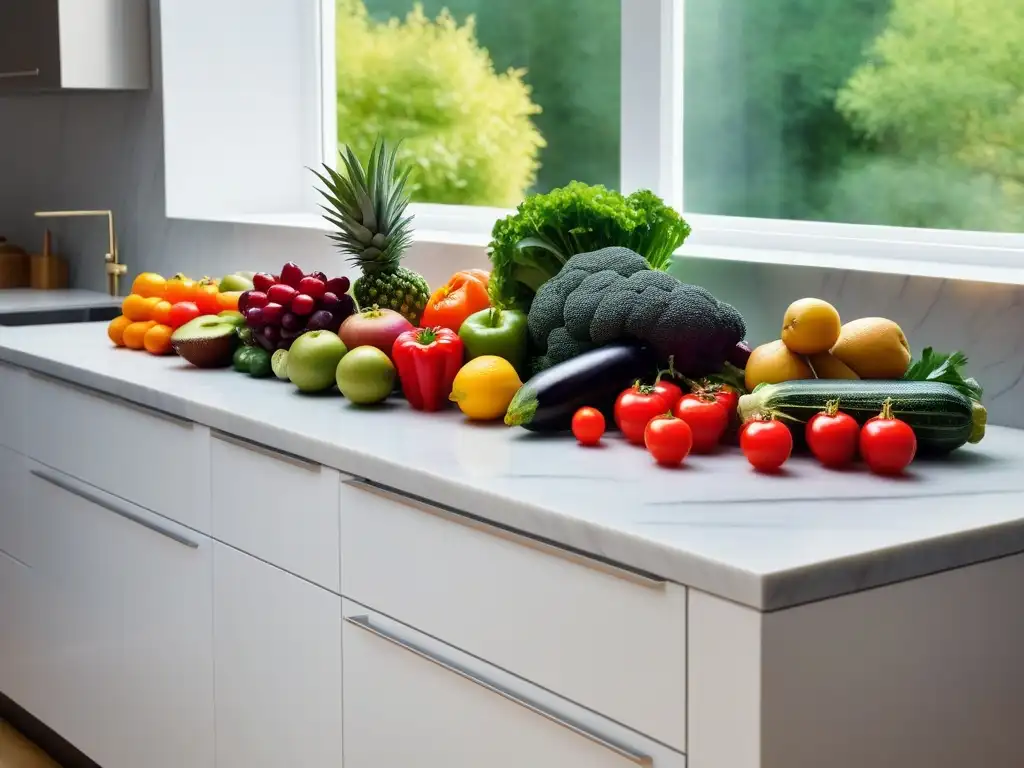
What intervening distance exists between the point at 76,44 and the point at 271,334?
153cm

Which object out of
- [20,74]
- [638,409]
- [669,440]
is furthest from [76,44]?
[669,440]

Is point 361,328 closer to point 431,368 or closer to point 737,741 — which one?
point 431,368

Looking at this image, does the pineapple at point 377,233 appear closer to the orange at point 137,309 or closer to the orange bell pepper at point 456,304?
the orange bell pepper at point 456,304

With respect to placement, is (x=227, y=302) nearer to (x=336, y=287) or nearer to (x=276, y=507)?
(x=336, y=287)

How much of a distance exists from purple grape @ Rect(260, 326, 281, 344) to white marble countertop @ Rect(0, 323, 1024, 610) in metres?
0.23

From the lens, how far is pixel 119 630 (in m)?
2.57

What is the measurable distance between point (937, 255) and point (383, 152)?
3.24ft

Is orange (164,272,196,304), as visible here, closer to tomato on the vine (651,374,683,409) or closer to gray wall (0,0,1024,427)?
gray wall (0,0,1024,427)

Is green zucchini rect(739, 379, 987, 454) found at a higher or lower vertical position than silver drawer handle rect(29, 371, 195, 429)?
higher

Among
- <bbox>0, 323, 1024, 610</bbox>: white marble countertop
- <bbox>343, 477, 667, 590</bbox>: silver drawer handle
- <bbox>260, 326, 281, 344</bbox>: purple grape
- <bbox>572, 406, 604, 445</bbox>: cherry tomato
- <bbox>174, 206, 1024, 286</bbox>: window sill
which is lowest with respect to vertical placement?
<bbox>343, 477, 667, 590</bbox>: silver drawer handle

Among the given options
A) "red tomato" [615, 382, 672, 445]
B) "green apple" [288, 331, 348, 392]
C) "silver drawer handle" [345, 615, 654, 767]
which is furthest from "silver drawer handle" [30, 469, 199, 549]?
"red tomato" [615, 382, 672, 445]

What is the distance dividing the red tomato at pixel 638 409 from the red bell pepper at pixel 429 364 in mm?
351

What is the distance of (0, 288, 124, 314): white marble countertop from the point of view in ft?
12.0

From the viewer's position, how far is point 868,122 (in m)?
2.34
